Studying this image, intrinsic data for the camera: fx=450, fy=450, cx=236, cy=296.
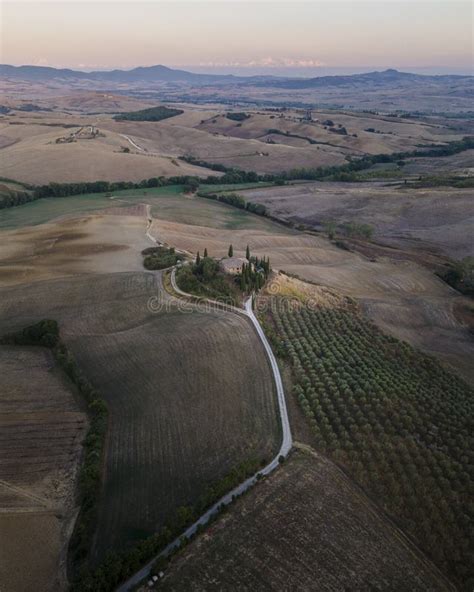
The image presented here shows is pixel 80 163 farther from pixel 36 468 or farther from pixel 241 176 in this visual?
pixel 36 468

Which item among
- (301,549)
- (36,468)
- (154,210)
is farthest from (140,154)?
(301,549)

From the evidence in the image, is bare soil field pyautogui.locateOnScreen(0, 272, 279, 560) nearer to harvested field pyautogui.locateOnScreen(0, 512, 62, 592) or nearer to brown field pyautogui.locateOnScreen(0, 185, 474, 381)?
harvested field pyautogui.locateOnScreen(0, 512, 62, 592)

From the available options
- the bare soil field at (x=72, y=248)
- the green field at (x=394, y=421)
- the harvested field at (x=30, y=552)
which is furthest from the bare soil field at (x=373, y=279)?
the harvested field at (x=30, y=552)

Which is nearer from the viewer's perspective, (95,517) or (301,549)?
(301,549)

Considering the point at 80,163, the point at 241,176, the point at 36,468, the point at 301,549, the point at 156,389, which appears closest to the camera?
the point at 301,549

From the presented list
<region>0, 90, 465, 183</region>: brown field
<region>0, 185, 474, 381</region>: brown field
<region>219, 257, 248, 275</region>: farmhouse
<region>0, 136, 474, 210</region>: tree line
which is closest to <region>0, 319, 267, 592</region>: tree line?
<region>219, 257, 248, 275</region>: farmhouse

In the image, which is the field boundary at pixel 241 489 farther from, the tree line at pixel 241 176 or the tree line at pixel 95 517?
the tree line at pixel 241 176
